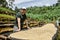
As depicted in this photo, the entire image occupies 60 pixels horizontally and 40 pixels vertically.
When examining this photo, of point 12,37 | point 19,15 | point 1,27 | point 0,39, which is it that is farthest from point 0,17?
point 12,37

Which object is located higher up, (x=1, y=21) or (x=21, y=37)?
(x=21, y=37)

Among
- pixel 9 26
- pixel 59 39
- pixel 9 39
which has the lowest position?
pixel 9 26

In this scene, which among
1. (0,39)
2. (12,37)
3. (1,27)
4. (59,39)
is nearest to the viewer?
(12,37)

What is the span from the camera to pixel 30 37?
21.4ft

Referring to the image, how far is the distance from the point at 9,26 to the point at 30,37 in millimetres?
7772

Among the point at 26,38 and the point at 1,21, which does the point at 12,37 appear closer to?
the point at 26,38

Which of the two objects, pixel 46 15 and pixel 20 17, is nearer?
pixel 20 17

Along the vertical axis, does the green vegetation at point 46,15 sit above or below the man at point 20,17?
below

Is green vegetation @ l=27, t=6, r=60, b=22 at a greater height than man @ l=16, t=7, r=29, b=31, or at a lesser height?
lesser

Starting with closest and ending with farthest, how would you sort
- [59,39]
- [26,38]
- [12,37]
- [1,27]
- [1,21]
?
1. [26,38]
2. [12,37]
3. [59,39]
4. [1,27]
5. [1,21]

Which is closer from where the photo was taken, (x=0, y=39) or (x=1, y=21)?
(x=0, y=39)

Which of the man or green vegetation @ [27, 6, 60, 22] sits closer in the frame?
the man

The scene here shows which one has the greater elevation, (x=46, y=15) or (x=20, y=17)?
(x=20, y=17)

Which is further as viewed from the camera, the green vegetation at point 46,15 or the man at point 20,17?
the green vegetation at point 46,15
